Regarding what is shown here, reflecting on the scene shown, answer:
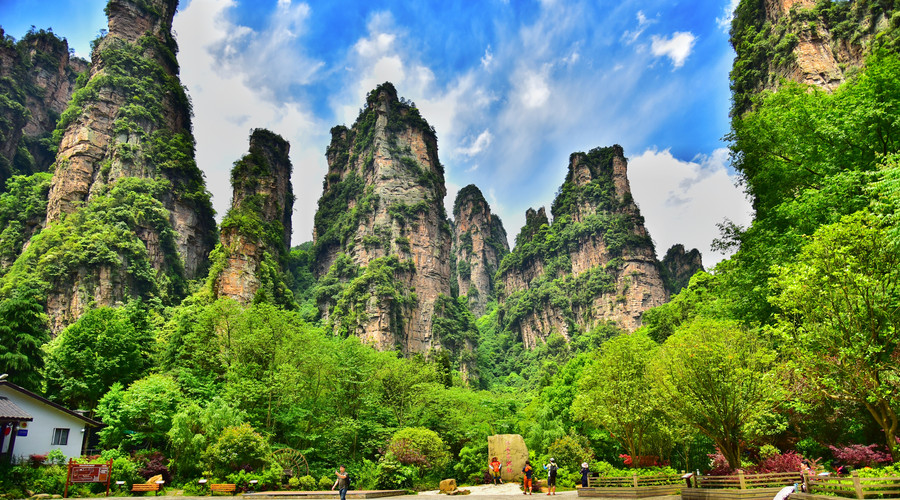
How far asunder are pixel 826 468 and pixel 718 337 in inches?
221

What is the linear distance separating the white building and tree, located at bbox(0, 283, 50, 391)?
664 centimetres

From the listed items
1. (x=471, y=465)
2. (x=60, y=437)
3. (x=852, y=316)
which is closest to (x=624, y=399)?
(x=471, y=465)

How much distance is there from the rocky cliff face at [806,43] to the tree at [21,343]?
57.4 m

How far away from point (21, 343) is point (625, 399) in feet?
118

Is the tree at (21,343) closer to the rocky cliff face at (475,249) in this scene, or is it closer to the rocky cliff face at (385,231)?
the rocky cliff face at (385,231)

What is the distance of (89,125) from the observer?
214ft

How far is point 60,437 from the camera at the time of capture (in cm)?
2489

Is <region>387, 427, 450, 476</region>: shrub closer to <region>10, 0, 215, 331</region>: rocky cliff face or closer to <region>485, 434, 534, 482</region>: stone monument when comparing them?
<region>485, 434, 534, 482</region>: stone monument

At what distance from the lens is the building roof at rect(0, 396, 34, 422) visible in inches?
845

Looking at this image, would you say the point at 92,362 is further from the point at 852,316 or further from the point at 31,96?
the point at 31,96

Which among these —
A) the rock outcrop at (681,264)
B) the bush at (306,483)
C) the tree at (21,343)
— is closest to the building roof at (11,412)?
the tree at (21,343)

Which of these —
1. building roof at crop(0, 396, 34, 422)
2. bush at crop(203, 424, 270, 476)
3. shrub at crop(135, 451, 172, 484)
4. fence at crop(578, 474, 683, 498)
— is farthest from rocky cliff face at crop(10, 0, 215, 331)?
fence at crop(578, 474, 683, 498)

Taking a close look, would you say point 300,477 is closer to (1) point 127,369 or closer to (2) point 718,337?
(1) point 127,369

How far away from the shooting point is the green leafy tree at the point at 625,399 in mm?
24156
